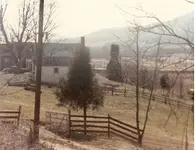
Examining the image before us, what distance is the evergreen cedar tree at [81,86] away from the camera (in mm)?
16141

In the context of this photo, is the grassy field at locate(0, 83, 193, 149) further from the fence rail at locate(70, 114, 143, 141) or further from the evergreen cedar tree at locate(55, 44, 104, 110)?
the evergreen cedar tree at locate(55, 44, 104, 110)

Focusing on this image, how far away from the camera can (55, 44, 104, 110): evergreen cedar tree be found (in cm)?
1614

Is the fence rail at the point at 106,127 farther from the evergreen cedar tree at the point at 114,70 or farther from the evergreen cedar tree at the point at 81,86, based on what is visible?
the evergreen cedar tree at the point at 114,70

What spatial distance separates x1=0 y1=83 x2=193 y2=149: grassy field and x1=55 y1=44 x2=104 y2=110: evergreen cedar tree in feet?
5.38

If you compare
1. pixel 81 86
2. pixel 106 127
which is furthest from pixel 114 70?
pixel 106 127

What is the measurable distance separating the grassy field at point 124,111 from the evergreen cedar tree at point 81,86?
1639mm

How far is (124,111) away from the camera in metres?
24.4

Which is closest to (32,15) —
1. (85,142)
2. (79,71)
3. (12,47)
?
(12,47)

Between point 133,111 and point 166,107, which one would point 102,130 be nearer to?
point 133,111

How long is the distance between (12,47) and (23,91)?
13.9 metres

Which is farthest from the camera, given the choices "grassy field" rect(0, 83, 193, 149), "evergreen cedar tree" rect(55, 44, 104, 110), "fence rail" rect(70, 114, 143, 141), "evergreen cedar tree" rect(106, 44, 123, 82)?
"evergreen cedar tree" rect(106, 44, 123, 82)

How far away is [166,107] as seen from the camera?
26.3m

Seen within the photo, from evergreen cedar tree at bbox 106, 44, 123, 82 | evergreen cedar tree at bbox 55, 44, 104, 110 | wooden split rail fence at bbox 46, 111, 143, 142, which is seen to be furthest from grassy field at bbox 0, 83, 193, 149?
evergreen cedar tree at bbox 106, 44, 123, 82

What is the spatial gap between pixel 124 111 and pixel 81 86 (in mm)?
8415
